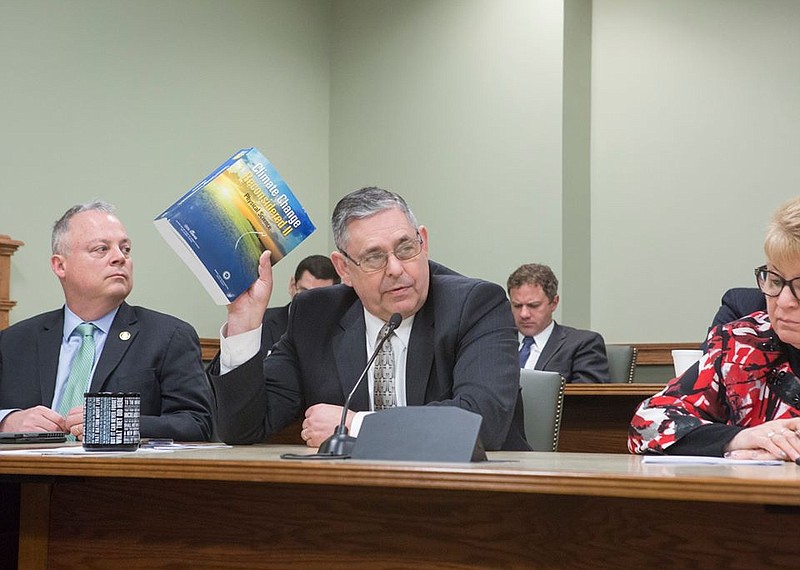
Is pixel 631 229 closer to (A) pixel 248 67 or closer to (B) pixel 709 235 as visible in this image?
(B) pixel 709 235

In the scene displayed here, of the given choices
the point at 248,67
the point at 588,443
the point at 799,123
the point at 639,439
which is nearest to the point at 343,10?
the point at 248,67

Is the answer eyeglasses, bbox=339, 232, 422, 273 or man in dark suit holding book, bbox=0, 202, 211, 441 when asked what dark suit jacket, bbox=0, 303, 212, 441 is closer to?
man in dark suit holding book, bbox=0, 202, 211, 441

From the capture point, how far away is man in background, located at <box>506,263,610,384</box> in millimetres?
5094

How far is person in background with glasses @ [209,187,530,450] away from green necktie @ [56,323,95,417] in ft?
1.74

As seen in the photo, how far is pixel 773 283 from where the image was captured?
198 centimetres

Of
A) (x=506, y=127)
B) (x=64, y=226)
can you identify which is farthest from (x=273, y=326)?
(x=506, y=127)

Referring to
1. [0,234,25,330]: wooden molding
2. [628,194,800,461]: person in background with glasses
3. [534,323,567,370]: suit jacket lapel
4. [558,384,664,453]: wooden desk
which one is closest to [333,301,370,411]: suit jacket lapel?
[628,194,800,461]: person in background with glasses

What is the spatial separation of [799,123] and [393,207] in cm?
387

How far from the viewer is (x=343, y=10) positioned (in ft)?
21.9

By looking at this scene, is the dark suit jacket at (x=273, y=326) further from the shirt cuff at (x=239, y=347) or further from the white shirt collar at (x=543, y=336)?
the shirt cuff at (x=239, y=347)

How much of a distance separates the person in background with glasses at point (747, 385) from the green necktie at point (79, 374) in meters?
1.50

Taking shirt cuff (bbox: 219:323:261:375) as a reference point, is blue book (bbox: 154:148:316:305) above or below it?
above

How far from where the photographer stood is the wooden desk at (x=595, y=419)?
3.76 m

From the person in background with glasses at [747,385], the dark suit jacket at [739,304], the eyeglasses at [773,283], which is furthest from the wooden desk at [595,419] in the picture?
the eyeglasses at [773,283]
